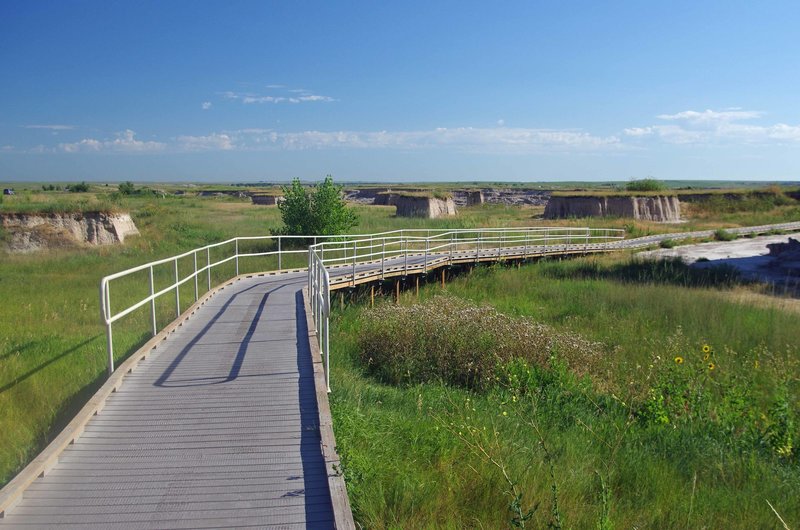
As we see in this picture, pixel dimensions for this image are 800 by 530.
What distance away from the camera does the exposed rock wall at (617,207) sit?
52.5m

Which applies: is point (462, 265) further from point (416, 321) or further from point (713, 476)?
point (713, 476)

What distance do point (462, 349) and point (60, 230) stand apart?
23.8 metres

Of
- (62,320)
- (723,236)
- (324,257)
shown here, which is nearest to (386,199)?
(723,236)

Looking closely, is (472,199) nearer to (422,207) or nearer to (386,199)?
(386,199)

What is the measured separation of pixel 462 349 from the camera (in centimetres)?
1056

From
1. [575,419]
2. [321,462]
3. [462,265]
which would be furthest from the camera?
[462,265]

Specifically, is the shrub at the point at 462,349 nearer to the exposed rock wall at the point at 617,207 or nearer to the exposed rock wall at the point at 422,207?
the exposed rock wall at the point at 422,207

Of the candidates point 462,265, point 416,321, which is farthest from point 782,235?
point 416,321

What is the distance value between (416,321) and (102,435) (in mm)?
6942

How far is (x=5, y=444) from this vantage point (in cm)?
658

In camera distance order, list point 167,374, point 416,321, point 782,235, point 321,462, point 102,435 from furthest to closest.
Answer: point 782,235
point 416,321
point 167,374
point 102,435
point 321,462

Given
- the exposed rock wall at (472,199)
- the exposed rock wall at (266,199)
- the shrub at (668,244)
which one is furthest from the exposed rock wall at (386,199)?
the shrub at (668,244)

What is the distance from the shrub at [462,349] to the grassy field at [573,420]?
0.11 feet

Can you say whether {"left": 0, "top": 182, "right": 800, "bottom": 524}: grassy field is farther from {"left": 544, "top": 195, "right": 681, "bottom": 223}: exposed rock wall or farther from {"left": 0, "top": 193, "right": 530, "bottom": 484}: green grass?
{"left": 544, "top": 195, "right": 681, "bottom": 223}: exposed rock wall
